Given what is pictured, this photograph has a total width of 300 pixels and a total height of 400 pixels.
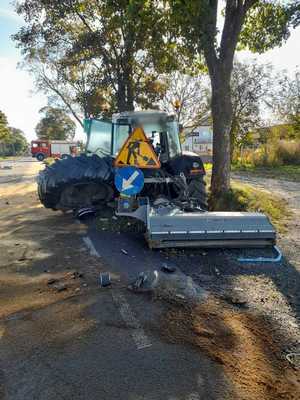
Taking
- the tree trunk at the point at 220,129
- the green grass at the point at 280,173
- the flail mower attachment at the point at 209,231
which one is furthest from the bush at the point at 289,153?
the flail mower attachment at the point at 209,231

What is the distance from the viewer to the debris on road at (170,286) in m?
3.59

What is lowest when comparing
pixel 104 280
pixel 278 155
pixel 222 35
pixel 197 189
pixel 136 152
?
pixel 104 280

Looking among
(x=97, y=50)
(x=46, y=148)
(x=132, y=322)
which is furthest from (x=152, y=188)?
(x=46, y=148)

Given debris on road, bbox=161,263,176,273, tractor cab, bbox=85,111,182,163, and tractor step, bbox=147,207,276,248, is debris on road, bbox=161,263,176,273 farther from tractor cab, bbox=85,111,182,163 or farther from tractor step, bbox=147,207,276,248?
tractor cab, bbox=85,111,182,163

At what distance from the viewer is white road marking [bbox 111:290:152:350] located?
2.76 meters

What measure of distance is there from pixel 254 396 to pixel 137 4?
7.07 meters

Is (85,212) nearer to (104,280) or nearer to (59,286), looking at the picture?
(59,286)

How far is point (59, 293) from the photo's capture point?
12.2 ft

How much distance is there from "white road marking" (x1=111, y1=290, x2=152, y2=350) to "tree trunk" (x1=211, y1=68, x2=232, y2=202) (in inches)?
210

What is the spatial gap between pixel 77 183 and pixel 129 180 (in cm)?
163

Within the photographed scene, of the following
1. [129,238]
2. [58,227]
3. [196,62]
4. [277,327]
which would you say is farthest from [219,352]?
[196,62]

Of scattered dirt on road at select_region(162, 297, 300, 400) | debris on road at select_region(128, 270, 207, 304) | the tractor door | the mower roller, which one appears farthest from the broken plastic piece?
scattered dirt on road at select_region(162, 297, 300, 400)

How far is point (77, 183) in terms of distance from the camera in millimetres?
6797

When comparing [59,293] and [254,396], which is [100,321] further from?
[254,396]
